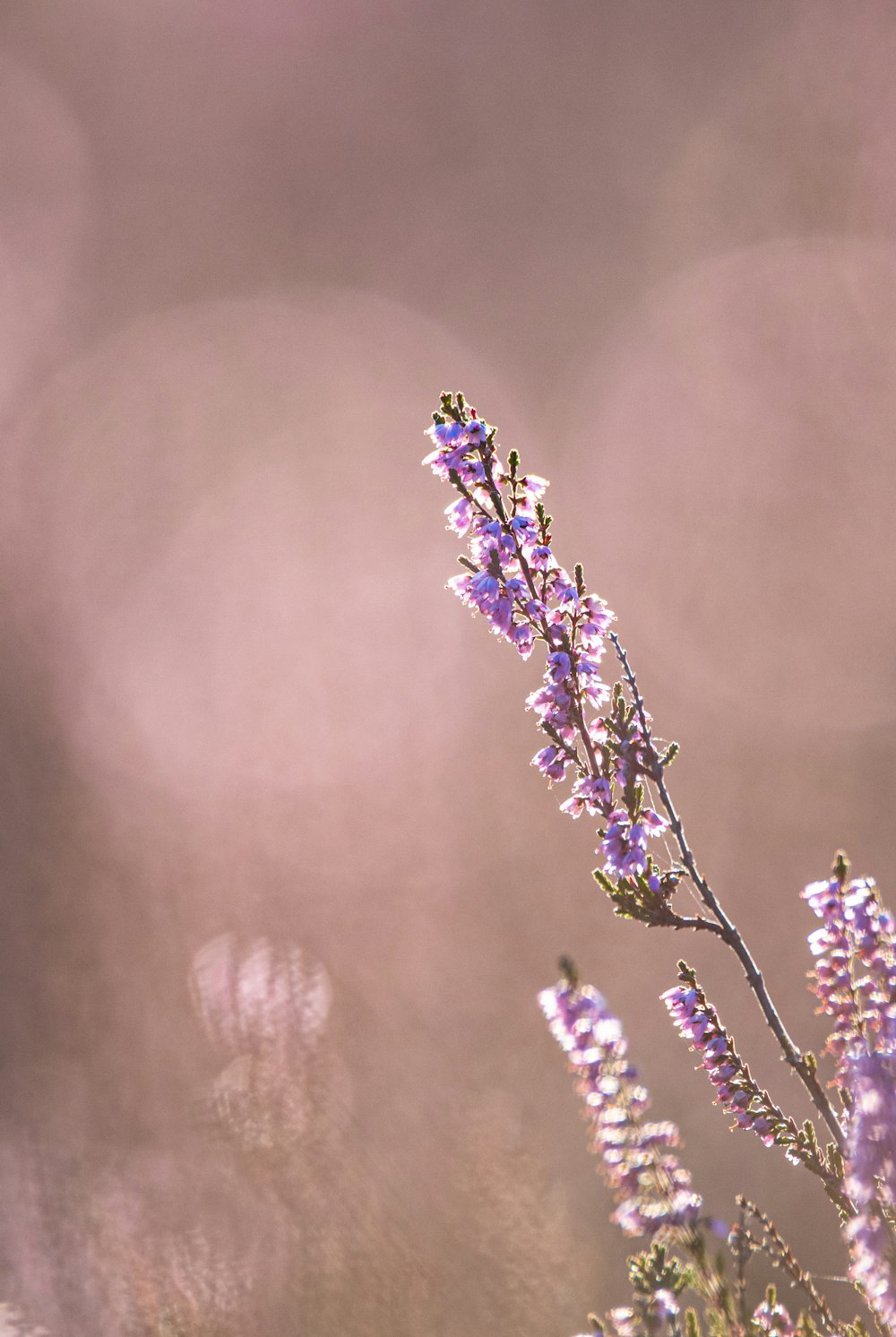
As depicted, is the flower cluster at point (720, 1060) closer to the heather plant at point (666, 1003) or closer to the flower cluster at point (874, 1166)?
the heather plant at point (666, 1003)

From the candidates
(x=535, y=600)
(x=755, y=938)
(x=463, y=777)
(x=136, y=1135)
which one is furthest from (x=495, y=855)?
(x=535, y=600)

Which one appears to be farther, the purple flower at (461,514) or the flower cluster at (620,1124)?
the purple flower at (461,514)

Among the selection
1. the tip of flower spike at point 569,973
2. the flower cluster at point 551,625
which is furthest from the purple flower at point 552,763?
the tip of flower spike at point 569,973

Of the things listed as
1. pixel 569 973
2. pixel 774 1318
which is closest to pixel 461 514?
pixel 569 973

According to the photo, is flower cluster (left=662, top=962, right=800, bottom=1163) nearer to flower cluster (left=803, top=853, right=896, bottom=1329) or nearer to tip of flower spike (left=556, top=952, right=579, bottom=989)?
flower cluster (left=803, top=853, right=896, bottom=1329)

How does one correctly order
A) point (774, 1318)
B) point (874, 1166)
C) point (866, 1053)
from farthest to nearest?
point (774, 1318)
point (866, 1053)
point (874, 1166)

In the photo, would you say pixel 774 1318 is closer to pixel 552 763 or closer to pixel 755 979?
pixel 755 979
